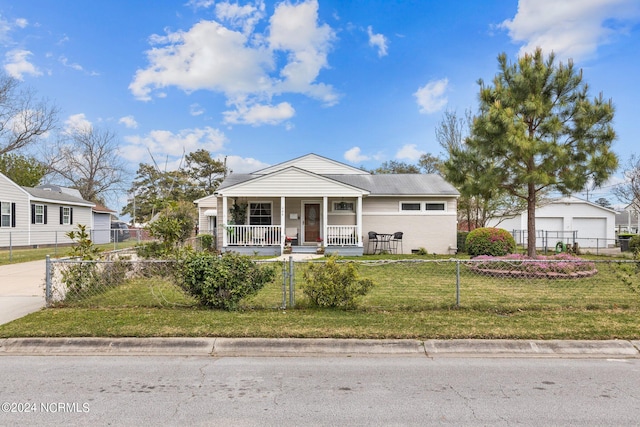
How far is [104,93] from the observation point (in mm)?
18016

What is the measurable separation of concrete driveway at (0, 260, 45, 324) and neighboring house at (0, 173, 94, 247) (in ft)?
30.2

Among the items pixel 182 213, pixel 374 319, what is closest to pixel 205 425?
pixel 374 319

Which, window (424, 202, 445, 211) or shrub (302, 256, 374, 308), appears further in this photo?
window (424, 202, 445, 211)

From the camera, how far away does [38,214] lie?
966 inches

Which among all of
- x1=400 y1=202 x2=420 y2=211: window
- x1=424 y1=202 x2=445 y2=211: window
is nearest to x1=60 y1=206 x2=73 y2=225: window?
x1=400 y1=202 x2=420 y2=211: window

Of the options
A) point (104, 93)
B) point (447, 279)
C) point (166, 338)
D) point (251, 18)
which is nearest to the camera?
point (166, 338)

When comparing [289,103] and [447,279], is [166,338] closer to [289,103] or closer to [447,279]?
[447,279]

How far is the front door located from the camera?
1892 cm

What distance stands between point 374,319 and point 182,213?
675 inches

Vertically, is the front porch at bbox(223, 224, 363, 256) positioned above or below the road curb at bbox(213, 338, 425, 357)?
above

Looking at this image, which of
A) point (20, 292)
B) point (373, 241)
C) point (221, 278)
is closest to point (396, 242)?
point (373, 241)

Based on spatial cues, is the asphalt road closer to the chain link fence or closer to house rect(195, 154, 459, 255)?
the chain link fence

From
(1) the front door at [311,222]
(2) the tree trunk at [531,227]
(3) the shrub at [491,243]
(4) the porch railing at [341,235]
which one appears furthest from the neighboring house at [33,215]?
(2) the tree trunk at [531,227]

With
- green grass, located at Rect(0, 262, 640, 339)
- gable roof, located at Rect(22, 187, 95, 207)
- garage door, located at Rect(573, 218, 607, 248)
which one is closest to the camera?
green grass, located at Rect(0, 262, 640, 339)
